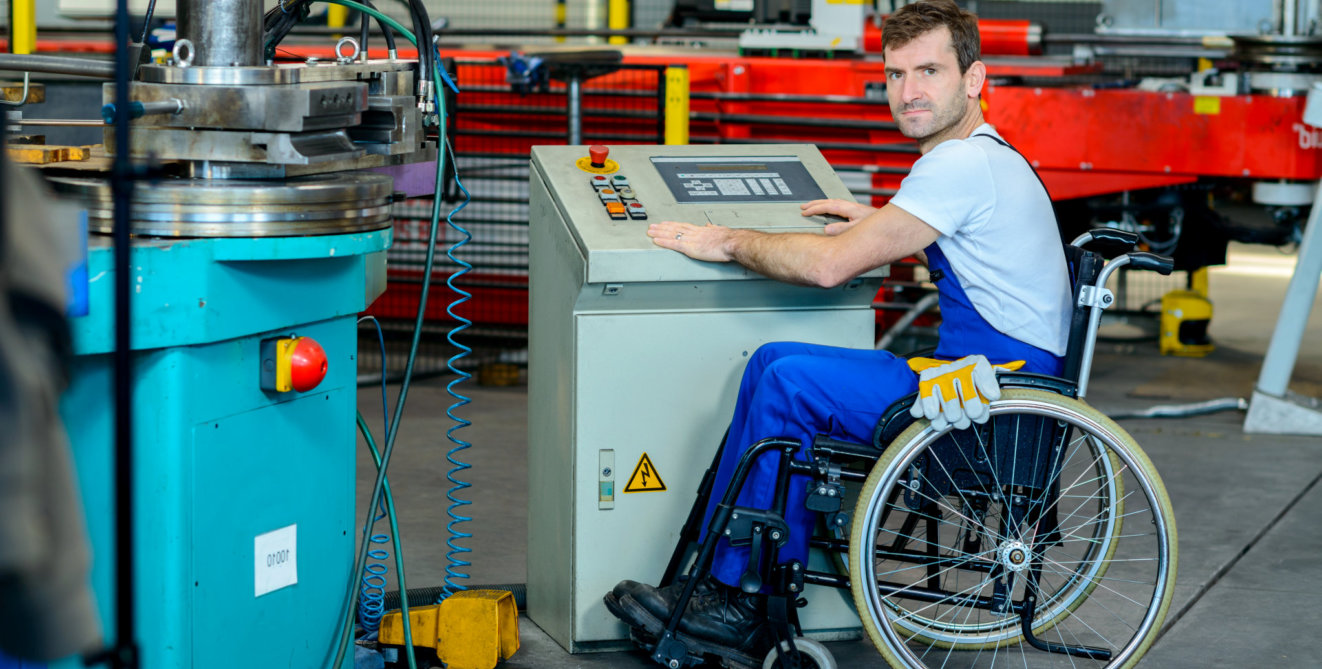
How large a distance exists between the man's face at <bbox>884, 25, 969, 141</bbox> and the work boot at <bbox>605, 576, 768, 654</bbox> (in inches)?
39.9

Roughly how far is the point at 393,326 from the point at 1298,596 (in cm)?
435

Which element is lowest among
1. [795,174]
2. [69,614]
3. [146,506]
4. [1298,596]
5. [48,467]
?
[1298,596]

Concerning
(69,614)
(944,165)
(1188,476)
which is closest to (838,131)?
(1188,476)

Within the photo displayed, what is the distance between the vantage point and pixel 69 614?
1.24 meters

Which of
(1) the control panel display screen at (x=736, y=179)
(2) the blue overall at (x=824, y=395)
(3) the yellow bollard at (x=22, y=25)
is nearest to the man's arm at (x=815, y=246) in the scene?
(2) the blue overall at (x=824, y=395)

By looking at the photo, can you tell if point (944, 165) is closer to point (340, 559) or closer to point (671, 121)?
point (340, 559)

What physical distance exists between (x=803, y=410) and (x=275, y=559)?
989 millimetres

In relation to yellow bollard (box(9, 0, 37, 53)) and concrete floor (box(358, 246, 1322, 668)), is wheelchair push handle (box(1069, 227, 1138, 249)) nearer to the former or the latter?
concrete floor (box(358, 246, 1322, 668))

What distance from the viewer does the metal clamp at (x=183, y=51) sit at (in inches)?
92.6

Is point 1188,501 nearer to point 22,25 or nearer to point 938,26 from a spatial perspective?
point 938,26

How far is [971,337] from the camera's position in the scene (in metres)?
2.79

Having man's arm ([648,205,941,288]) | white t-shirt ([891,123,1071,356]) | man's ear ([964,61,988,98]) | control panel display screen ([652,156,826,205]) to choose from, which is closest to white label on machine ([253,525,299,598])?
man's arm ([648,205,941,288])

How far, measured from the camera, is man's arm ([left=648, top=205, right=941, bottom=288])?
2.71 meters

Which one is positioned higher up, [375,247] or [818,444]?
[375,247]
